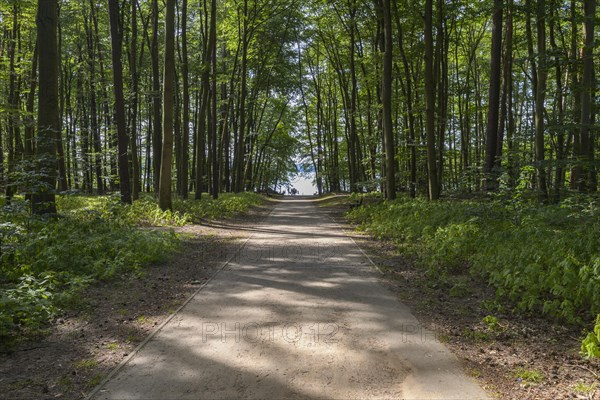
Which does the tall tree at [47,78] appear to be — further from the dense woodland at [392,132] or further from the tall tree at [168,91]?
the tall tree at [168,91]

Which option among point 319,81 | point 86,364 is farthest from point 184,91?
point 319,81

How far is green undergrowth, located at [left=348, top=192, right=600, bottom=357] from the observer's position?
5.00 m

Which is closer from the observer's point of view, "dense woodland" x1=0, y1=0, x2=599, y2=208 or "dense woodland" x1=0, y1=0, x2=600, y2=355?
"dense woodland" x1=0, y1=0, x2=600, y2=355

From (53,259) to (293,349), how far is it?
4589 mm

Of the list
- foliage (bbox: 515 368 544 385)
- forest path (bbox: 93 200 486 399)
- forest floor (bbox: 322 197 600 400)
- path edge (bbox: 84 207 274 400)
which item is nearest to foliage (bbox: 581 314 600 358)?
forest floor (bbox: 322 197 600 400)

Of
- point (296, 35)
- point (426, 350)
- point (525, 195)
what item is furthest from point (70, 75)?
point (426, 350)

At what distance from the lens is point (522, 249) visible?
6449 mm

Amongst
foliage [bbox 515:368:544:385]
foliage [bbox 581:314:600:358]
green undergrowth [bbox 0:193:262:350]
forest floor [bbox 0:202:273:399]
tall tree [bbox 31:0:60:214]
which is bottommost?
foliage [bbox 515:368:544:385]

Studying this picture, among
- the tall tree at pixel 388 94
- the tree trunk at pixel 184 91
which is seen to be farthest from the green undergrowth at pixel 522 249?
the tree trunk at pixel 184 91

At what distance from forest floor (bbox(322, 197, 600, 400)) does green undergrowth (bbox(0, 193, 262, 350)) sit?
467 cm

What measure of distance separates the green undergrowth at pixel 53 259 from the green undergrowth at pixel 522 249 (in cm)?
572

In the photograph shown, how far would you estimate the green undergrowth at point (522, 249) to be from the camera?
5000 millimetres

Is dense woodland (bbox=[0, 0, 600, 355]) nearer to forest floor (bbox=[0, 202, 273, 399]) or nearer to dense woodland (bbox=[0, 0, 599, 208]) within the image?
dense woodland (bbox=[0, 0, 599, 208])

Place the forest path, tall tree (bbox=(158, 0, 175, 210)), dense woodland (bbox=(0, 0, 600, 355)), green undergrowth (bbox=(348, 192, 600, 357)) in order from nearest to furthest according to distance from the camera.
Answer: the forest path < green undergrowth (bbox=(348, 192, 600, 357)) < dense woodland (bbox=(0, 0, 600, 355)) < tall tree (bbox=(158, 0, 175, 210))
